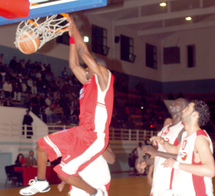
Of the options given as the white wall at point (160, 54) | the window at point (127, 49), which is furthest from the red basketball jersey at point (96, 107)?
the window at point (127, 49)

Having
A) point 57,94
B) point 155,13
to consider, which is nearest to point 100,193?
point 57,94

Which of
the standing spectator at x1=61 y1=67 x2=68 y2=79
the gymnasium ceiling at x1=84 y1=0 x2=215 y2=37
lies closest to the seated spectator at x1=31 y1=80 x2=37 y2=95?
the standing spectator at x1=61 y1=67 x2=68 y2=79

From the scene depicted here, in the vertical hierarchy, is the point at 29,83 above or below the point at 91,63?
above

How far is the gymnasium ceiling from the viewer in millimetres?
17391

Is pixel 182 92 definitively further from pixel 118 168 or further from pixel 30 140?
pixel 30 140

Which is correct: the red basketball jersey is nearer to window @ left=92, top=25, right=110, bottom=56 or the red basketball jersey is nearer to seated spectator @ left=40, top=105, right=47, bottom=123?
seated spectator @ left=40, top=105, right=47, bottom=123

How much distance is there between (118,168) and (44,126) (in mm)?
5281

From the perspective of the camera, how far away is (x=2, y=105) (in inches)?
496

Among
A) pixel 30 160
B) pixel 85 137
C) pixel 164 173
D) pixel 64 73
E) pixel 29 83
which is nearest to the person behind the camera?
pixel 85 137

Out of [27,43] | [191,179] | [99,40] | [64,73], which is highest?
[99,40]

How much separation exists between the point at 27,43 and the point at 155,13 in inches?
640

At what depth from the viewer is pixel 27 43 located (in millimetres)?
4324

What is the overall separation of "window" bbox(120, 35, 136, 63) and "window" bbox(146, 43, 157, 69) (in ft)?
6.15

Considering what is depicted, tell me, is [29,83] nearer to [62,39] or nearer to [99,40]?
[62,39]
